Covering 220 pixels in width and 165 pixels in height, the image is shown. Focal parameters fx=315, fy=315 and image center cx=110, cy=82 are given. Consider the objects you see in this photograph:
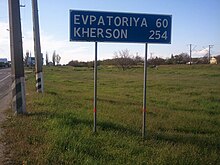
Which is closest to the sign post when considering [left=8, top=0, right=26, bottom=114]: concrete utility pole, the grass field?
the grass field

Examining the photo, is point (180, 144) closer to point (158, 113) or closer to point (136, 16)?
point (136, 16)

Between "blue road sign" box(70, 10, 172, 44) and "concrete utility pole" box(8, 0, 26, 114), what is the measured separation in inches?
148

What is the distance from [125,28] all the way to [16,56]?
4.45m

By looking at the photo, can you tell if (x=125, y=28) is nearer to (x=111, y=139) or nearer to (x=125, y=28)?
(x=125, y=28)

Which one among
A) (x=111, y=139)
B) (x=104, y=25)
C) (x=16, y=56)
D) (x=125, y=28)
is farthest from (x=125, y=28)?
(x=16, y=56)

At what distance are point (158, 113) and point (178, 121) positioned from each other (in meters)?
1.55

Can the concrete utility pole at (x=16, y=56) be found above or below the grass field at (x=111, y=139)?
above

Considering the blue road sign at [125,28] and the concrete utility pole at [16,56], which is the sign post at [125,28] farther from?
the concrete utility pole at [16,56]

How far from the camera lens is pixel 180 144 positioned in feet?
22.4

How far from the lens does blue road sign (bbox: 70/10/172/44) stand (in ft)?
23.5

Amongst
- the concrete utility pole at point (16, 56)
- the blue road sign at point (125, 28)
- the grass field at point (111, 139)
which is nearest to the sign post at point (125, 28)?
the blue road sign at point (125, 28)

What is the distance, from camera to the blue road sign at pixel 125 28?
23.5 feet

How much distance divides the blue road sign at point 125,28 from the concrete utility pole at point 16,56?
3754 mm

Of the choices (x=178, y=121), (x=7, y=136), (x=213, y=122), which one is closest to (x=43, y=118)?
(x=7, y=136)
